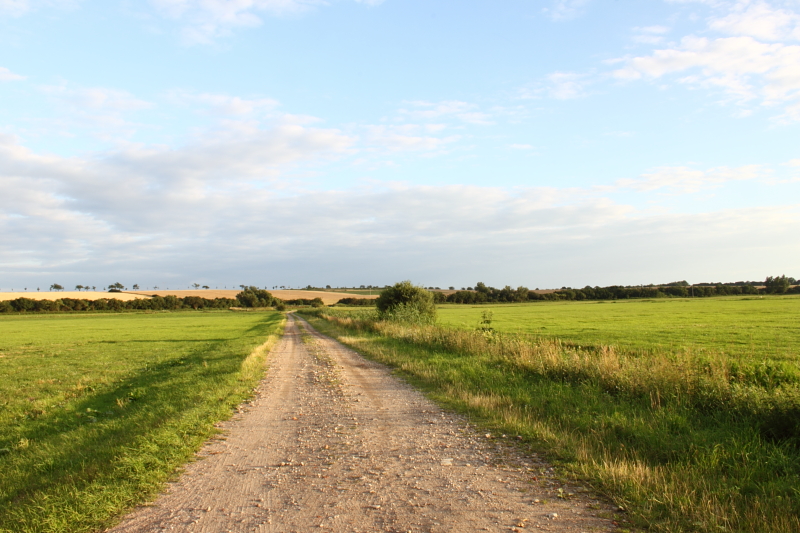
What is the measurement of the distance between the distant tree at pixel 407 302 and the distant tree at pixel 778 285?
13121cm

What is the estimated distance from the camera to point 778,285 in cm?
13388

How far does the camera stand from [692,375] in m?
9.38

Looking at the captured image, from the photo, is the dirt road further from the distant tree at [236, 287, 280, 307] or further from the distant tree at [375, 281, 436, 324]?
the distant tree at [236, 287, 280, 307]

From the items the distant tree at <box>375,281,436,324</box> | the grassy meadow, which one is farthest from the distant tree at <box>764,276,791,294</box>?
the grassy meadow

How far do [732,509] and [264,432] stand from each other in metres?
6.49

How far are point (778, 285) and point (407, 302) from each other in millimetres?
143419

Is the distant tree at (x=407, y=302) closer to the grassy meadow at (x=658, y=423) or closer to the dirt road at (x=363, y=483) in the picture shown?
the grassy meadow at (x=658, y=423)

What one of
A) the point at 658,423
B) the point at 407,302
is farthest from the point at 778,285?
the point at 658,423

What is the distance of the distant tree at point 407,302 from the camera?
3823cm

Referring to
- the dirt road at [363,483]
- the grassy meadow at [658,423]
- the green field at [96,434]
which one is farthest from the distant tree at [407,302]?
the dirt road at [363,483]

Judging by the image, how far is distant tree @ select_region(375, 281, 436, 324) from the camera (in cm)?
3823

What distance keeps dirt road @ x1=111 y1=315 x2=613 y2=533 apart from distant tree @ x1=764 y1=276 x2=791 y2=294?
157786 millimetres

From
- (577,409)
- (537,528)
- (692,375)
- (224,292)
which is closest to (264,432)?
(537,528)

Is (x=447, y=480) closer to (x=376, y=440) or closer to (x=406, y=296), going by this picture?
(x=376, y=440)
